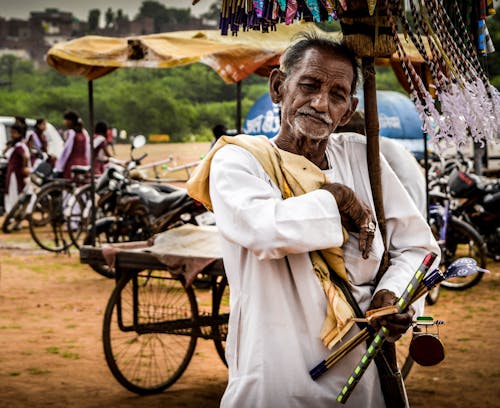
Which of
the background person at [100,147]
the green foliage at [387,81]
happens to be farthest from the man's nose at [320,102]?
the green foliage at [387,81]

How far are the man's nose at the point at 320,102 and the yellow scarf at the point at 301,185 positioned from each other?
0.50 ft

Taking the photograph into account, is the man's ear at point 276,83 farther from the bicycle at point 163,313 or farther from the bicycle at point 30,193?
the bicycle at point 30,193

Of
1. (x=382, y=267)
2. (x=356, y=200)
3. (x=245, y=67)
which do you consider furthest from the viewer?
(x=245, y=67)

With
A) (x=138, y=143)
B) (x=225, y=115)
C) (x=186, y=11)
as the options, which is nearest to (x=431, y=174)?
(x=138, y=143)

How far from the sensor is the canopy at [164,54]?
7.05 m

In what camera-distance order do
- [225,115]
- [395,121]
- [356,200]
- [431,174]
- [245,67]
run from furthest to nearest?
[225,115]
[395,121]
[431,174]
[245,67]
[356,200]

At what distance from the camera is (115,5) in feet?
184

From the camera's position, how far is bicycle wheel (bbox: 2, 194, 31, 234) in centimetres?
1349

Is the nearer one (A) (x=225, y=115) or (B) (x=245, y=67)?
(B) (x=245, y=67)

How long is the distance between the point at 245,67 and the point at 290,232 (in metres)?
5.30

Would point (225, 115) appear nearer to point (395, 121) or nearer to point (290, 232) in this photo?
point (395, 121)

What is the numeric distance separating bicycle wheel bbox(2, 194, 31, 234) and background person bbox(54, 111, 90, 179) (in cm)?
69

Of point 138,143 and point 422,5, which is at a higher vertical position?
point 422,5

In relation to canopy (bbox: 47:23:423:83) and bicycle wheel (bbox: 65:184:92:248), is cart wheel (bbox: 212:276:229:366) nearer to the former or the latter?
canopy (bbox: 47:23:423:83)
